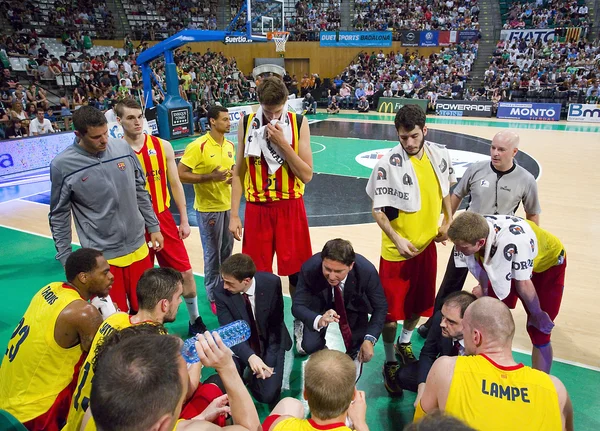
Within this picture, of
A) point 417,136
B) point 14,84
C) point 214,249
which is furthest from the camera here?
point 14,84

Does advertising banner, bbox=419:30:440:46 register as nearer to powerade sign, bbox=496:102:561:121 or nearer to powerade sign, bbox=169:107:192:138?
powerade sign, bbox=496:102:561:121

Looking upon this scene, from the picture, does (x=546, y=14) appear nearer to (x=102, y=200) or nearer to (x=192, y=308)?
(x=192, y=308)

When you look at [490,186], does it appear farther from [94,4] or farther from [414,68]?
[94,4]

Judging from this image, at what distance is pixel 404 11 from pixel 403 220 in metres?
28.4

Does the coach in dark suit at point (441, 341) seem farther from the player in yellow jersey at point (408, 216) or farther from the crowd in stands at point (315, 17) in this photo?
the crowd in stands at point (315, 17)

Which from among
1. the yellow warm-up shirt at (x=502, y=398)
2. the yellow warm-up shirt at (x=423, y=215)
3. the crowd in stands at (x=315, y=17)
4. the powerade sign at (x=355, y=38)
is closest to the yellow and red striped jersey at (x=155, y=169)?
the yellow warm-up shirt at (x=423, y=215)

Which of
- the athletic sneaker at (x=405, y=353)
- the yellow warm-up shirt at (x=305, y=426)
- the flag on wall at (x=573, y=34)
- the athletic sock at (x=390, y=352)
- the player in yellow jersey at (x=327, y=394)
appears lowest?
the athletic sneaker at (x=405, y=353)

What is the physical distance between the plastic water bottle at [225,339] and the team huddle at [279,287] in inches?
2.6

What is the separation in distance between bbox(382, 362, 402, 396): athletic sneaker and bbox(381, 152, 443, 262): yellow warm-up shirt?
0.90m

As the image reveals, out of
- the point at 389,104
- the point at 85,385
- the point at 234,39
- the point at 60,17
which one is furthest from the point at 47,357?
the point at 60,17

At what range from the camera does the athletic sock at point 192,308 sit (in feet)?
13.9

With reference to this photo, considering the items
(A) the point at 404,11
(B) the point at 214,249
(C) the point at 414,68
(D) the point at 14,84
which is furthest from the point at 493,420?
(A) the point at 404,11

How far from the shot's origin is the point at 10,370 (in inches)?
99.3

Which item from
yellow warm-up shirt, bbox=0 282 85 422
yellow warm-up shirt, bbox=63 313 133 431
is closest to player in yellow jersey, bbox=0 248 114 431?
yellow warm-up shirt, bbox=0 282 85 422
